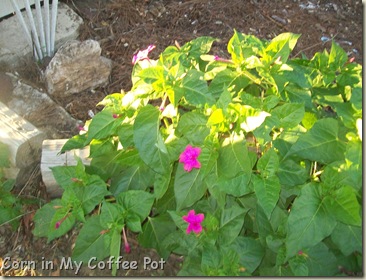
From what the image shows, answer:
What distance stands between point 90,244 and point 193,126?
2.36 ft

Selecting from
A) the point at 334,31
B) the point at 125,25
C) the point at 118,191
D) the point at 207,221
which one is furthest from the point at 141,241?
the point at 334,31

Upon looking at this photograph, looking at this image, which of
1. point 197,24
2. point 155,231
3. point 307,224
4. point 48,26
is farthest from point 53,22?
point 307,224

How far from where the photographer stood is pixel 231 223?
201cm

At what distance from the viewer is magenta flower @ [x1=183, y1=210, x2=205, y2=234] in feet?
6.42

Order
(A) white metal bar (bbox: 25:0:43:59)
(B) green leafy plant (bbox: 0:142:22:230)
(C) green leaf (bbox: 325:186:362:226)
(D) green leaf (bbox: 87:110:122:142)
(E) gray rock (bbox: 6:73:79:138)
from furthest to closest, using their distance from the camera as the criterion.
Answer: (A) white metal bar (bbox: 25:0:43:59) < (E) gray rock (bbox: 6:73:79:138) < (B) green leafy plant (bbox: 0:142:22:230) < (D) green leaf (bbox: 87:110:122:142) < (C) green leaf (bbox: 325:186:362:226)

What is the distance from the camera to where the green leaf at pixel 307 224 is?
5.88 feet

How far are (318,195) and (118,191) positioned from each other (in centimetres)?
91

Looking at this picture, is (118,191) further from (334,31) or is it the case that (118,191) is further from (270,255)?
(334,31)

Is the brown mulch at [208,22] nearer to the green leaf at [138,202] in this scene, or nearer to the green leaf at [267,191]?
the green leaf at [138,202]

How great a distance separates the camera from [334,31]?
3.72 meters

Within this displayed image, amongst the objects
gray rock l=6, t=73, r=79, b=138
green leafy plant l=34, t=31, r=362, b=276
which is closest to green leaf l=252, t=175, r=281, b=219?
green leafy plant l=34, t=31, r=362, b=276

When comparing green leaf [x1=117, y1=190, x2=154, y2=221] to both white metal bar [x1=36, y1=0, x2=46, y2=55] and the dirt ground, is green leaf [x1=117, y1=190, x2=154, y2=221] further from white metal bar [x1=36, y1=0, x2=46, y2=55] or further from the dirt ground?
white metal bar [x1=36, y1=0, x2=46, y2=55]

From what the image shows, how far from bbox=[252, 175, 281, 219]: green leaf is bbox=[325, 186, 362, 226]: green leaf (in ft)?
0.67

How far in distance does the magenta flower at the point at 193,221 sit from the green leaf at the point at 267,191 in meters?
0.28
